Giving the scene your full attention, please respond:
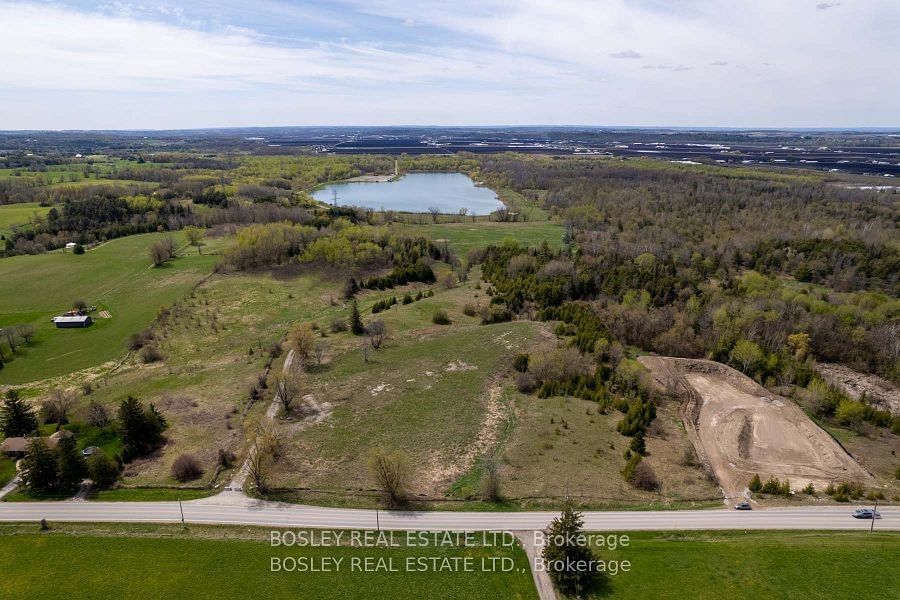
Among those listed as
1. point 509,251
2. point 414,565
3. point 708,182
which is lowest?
point 414,565

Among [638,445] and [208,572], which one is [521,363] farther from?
[208,572]

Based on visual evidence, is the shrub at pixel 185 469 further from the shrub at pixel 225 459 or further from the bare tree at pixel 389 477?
the bare tree at pixel 389 477

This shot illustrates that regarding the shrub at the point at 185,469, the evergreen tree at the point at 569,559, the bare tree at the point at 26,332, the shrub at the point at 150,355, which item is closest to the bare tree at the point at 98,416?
the shrub at the point at 185,469

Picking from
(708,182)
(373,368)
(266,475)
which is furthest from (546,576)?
(708,182)

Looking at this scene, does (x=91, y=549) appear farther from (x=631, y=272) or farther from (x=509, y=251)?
(x=509, y=251)

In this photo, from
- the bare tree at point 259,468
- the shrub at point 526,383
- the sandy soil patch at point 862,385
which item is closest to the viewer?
the bare tree at point 259,468

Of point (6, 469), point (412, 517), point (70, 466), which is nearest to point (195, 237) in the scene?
point (6, 469)
